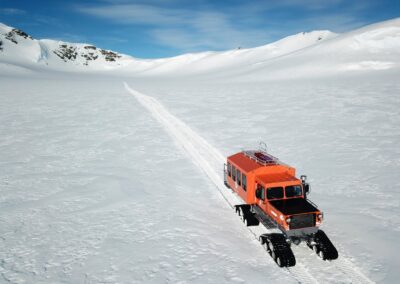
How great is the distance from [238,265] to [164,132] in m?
18.3

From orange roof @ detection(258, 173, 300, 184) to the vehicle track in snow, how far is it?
5.81ft

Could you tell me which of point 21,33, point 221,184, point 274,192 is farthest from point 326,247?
point 21,33

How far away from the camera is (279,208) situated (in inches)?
407

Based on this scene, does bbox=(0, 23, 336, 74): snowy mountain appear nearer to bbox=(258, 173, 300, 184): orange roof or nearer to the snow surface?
the snow surface

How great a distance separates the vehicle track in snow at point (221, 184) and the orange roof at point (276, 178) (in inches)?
69.7

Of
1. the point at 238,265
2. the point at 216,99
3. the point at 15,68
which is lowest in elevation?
the point at 238,265

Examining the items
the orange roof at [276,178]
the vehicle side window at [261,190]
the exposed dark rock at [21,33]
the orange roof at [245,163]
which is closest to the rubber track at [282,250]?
the vehicle side window at [261,190]

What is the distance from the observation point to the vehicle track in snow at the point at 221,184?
9023mm

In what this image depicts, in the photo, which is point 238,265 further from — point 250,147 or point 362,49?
point 362,49

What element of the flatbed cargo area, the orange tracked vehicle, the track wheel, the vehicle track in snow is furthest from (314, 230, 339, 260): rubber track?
the track wheel

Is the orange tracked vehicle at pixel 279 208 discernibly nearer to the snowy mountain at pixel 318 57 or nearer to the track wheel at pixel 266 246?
the track wheel at pixel 266 246

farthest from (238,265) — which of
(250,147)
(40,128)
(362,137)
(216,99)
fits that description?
(216,99)

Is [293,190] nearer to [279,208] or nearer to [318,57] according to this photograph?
[279,208]

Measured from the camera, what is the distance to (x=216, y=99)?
4219 centimetres
